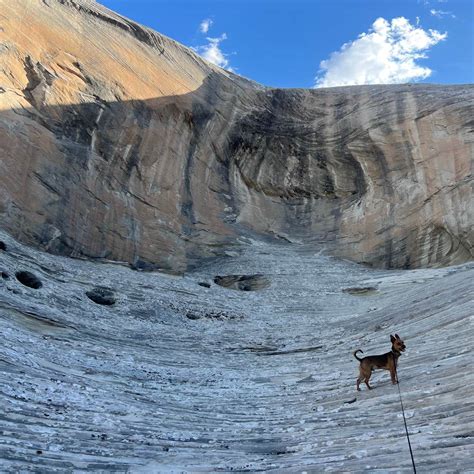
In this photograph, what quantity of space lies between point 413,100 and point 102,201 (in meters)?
19.7

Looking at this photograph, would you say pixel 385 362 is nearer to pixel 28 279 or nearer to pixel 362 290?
pixel 28 279

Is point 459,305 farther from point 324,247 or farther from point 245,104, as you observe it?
point 245,104

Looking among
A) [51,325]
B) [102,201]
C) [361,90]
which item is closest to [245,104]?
[361,90]

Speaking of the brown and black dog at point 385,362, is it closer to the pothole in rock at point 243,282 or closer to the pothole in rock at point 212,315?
the pothole in rock at point 212,315

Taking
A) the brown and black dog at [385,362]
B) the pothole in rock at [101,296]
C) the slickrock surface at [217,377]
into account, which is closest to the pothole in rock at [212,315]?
the slickrock surface at [217,377]

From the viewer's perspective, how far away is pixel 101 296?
1577 centimetres

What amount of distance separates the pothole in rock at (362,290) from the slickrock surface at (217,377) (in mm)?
816

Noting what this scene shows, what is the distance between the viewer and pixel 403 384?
8203 millimetres

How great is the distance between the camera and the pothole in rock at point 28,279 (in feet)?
47.2

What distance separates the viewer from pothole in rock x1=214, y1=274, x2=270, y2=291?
21953mm

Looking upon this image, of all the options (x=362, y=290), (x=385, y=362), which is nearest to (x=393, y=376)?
(x=385, y=362)

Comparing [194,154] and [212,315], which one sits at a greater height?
[194,154]

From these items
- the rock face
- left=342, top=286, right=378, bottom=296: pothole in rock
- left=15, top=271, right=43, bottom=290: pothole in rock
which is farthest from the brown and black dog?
the rock face

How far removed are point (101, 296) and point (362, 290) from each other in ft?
32.3
